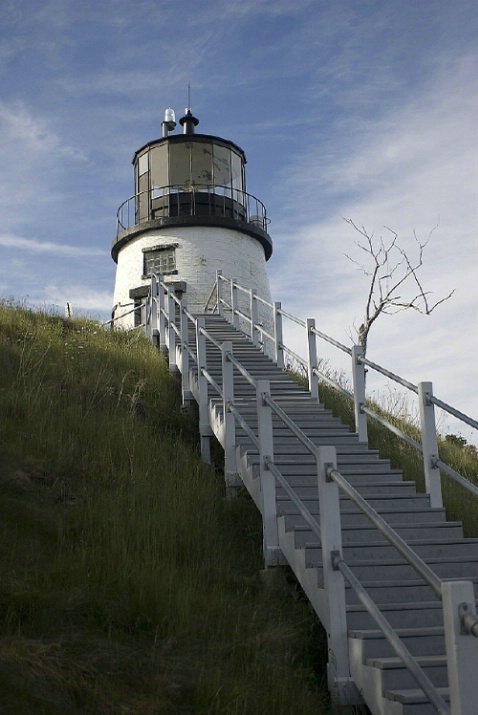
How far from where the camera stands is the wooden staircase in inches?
177

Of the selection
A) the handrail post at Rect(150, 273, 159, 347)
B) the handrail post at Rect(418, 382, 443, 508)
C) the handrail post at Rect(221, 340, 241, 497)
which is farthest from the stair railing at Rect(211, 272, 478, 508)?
the handrail post at Rect(150, 273, 159, 347)

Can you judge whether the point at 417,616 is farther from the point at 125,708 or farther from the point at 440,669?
the point at 125,708

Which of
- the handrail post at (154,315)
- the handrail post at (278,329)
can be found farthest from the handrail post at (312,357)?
the handrail post at (154,315)

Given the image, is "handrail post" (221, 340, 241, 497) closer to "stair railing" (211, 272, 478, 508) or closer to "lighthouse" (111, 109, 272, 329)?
"stair railing" (211, 272, 478, 508)

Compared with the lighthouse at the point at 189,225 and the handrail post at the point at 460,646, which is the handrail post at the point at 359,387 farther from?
the lighthouse at the point at 189,225

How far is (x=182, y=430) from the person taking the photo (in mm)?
10109

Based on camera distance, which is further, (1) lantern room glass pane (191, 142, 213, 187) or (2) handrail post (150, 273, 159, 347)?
(1) lantern room glass pane (191, 142, 213, 187)

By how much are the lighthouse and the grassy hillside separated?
11.7 meters

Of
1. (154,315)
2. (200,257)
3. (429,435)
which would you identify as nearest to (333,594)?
(429,435)

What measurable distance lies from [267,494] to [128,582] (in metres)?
1.56

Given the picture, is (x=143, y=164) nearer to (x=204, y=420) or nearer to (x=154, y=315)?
(x=154, y=315)

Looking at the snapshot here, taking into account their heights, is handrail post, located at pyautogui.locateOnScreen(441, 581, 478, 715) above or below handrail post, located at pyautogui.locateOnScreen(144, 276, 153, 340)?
below

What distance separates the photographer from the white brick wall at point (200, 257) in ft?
69.7

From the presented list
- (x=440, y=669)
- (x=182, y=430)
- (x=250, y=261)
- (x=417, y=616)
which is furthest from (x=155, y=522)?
(x=250, y=261)
